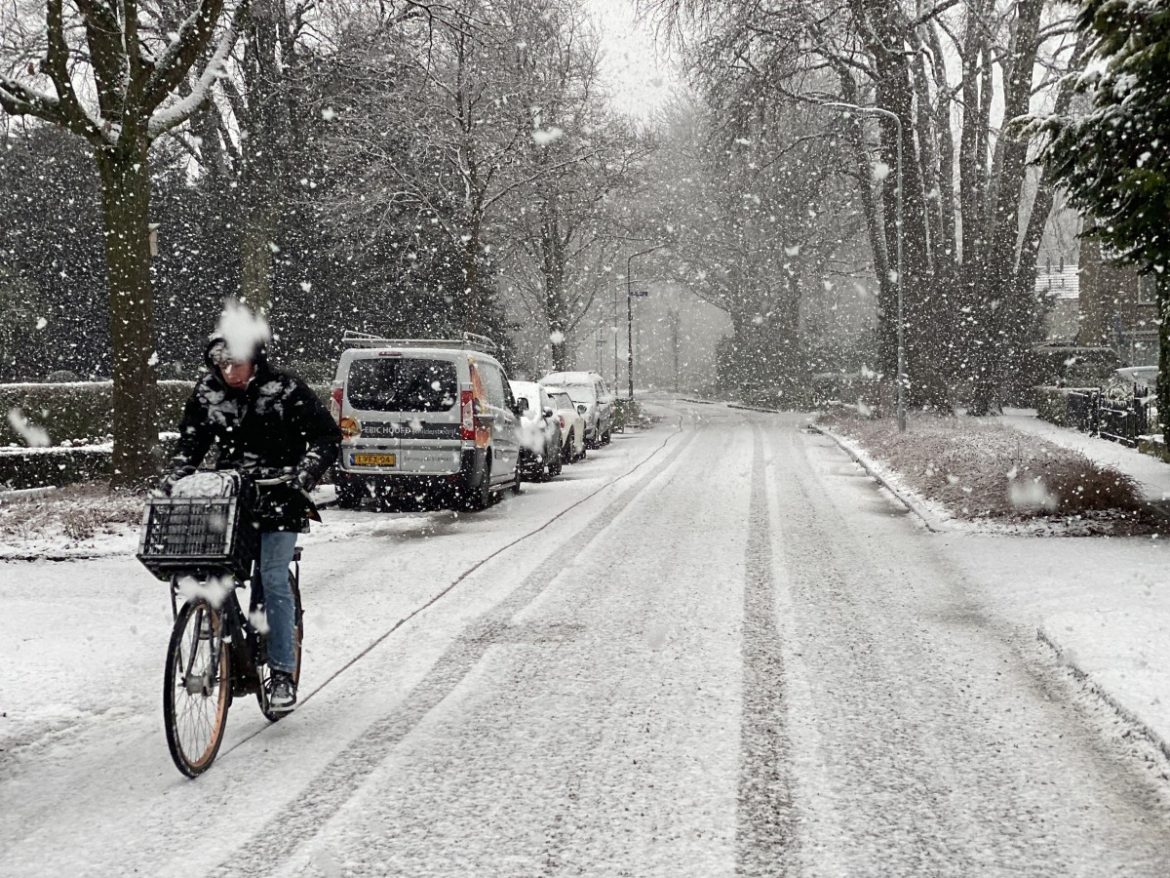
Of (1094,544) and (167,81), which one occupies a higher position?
(167,81)

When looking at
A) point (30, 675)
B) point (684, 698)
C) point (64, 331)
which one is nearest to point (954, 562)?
point (684, 698)

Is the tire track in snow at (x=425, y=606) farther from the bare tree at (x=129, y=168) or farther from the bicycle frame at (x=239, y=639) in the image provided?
the bare tree at (x=129, y=168)

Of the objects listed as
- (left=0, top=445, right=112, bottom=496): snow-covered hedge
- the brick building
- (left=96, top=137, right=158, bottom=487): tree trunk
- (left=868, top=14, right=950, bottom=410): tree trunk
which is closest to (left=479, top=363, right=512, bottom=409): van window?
(left=96, top=137, right=158, bottom=487): tree trunk

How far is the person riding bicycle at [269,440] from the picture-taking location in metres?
5.13

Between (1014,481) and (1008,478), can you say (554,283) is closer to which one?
(1008,478)

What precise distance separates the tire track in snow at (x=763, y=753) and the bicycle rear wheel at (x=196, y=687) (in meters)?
2.20

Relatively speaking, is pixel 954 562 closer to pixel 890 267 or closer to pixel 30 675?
pixel 30 675

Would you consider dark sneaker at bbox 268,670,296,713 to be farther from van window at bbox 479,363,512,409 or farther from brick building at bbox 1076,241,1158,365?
brick building at bbox 1076,241,1158,365

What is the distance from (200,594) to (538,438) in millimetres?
13345

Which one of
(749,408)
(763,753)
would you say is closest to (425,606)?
(763,753)

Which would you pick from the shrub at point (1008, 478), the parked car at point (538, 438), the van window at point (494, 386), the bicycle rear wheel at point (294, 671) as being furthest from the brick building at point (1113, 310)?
the bicycle rear wheel at point (294, 671)

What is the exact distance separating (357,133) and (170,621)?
22.7m

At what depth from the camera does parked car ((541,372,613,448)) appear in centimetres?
2641

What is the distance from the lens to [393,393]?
43.6 ft
